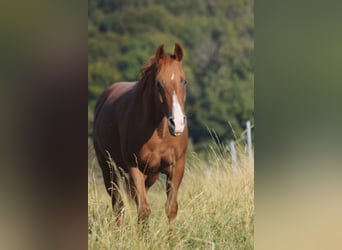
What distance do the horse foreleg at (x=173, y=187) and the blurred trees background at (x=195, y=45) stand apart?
237 millimetres

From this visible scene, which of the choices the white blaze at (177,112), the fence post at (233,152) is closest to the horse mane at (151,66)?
the white blaze at (177,112)

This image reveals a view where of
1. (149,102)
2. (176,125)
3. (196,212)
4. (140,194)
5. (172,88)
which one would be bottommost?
(196,212)

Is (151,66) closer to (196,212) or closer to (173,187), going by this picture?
(173,187)

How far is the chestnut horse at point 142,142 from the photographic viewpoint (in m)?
4.87

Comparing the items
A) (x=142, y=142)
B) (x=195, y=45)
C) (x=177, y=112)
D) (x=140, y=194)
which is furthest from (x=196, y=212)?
(x=195, y=45)

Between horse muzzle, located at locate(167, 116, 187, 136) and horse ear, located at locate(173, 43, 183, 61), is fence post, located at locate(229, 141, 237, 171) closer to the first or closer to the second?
horse muzzle, located at locate(167, 116, 187, 136)

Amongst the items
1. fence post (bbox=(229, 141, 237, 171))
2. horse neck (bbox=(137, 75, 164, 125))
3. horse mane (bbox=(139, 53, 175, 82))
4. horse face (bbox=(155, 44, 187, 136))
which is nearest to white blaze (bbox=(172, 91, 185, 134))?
horse face (bbox=(155, 44, 187, 136))

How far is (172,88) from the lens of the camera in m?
4.79

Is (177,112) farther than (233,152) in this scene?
No

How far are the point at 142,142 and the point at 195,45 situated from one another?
791 mm

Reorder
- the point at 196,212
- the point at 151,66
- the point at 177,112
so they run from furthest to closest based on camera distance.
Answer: the point at 196,212
the point at 151,66
the point at 177,112

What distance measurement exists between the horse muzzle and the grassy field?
0.24 m

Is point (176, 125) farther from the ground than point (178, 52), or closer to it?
closer to it
